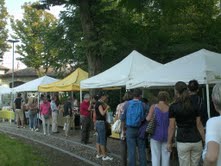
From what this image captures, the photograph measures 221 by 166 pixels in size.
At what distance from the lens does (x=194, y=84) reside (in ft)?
24.4

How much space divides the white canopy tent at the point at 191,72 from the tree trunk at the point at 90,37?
9180 mm

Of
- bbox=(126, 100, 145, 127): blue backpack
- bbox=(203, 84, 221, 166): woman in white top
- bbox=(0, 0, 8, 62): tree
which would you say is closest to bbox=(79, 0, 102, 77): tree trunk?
bbox=(126, 100, 145, 127): blue backpack

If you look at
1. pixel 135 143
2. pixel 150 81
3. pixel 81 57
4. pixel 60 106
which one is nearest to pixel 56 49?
pixel 81 57

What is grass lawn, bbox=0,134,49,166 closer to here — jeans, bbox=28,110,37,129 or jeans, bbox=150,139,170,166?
jeans, bbox=150,139,170,166

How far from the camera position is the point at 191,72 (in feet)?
34.6

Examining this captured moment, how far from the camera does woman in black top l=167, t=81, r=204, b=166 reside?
6.60 meters

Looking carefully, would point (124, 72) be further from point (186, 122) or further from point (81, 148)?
point (186, 122)

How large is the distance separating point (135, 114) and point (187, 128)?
90.7 inches

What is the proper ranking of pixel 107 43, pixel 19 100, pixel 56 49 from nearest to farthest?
pixel 107 43 < pixel 19 100 < pixel 56 49

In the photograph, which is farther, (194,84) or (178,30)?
(178,30)

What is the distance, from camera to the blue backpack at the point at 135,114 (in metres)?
8.86

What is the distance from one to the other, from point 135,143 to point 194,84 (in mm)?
2248

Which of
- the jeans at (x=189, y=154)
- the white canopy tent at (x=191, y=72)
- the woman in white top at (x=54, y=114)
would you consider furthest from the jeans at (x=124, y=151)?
the woman in white top at (x=54, y=114)

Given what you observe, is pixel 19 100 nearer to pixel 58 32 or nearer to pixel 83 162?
pixel 58 32
